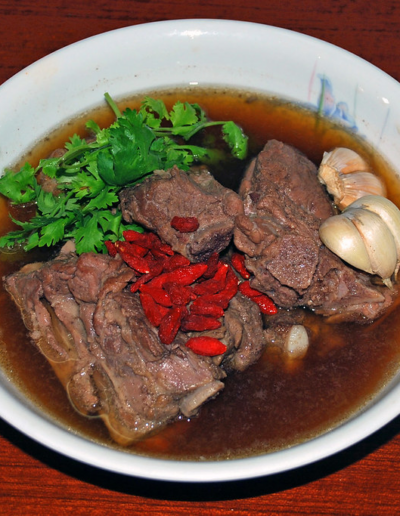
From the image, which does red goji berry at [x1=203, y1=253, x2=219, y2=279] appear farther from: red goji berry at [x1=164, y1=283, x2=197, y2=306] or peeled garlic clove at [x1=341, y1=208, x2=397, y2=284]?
peeled garlic clove at [x1=341, y1=208, x2=397, y2=284]

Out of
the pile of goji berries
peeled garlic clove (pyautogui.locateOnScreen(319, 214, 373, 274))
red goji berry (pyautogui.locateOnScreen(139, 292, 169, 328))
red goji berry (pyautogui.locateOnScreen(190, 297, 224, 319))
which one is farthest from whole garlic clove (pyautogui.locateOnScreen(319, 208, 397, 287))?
red goji berry (pyautogui.locateOnScreen(139, 292, 169, 328))

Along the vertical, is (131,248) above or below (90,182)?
below

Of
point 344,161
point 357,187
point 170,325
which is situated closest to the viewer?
point 170,325

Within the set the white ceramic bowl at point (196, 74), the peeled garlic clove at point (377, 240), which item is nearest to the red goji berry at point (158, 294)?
the peeled garlic clove at point (377, 240)

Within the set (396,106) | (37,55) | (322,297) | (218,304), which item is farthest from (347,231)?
(37,55)

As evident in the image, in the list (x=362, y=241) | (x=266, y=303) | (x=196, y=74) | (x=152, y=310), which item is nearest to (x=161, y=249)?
(x=152, y=310)

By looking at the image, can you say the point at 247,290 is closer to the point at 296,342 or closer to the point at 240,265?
the point at 240,265
